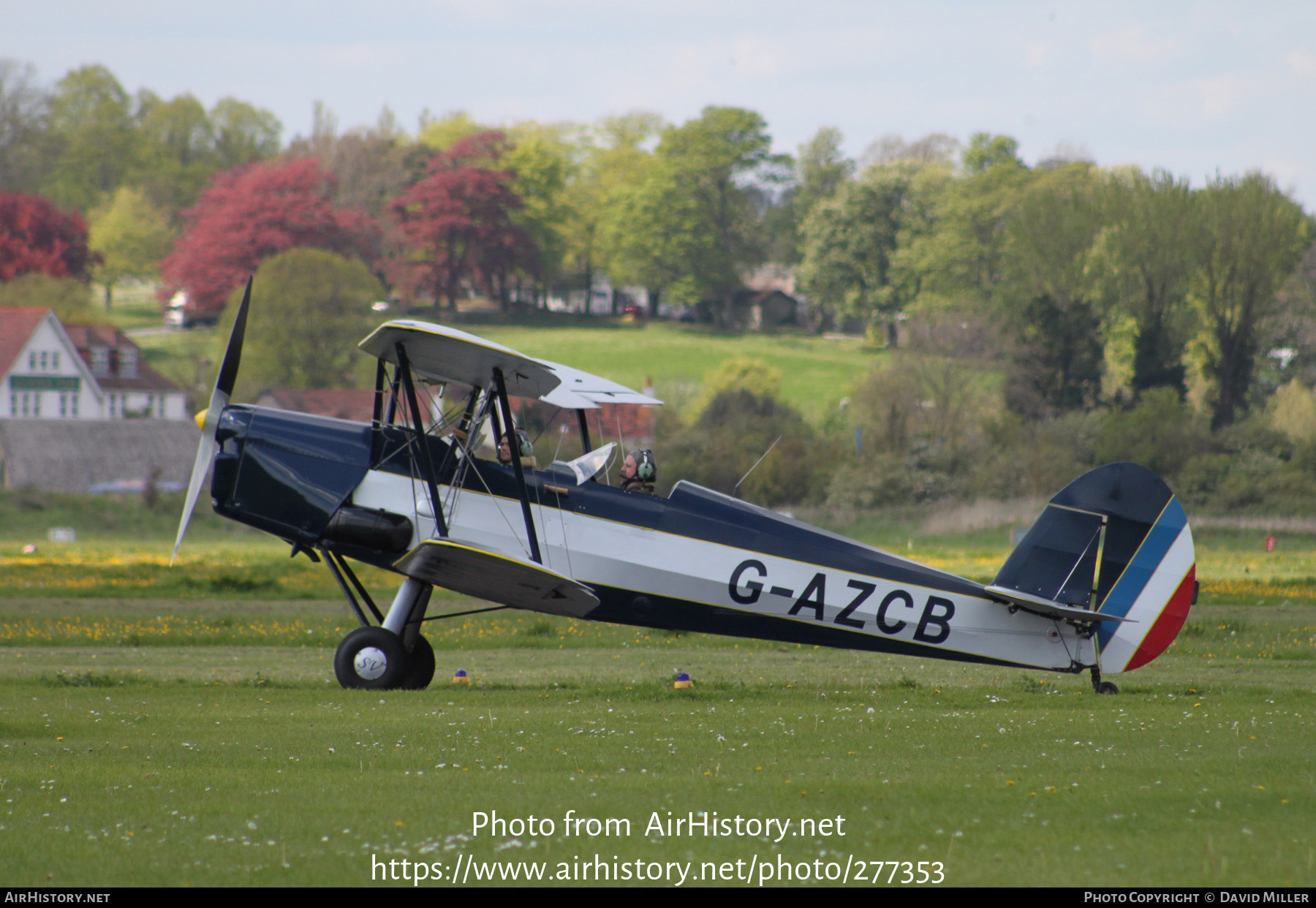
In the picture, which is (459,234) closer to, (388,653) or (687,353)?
(687,353)

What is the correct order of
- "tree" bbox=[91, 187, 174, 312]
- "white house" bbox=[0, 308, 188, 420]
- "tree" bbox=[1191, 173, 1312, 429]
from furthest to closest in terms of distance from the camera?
"tree" bbox=[91, 187, 174, 312]
"white house" bbox=[0, 308, 188, 420]
"tree" bbox=[1191, 173, 1312, 429]

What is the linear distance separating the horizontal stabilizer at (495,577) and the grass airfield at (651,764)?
0.84 m

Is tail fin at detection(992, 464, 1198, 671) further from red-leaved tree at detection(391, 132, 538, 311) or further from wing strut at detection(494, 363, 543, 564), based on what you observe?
red-leaved tree at detection(391, 132, 538, 311)

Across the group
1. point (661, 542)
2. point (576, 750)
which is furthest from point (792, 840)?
point (661, 542)

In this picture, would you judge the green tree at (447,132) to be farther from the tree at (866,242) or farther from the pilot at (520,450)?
the pilot at (520,450)

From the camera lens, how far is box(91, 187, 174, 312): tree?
110812mm

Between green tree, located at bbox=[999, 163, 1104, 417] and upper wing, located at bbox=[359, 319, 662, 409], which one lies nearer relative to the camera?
upper wing, located at bbox=[359, 319, 662, 409]

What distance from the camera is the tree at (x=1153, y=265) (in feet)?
191

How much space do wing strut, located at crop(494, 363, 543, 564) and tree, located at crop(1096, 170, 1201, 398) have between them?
52.1m

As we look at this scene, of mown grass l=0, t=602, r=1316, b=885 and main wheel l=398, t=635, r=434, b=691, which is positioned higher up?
mown grass l=0, t=602, r=1316, b=885

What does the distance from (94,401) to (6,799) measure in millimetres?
72358

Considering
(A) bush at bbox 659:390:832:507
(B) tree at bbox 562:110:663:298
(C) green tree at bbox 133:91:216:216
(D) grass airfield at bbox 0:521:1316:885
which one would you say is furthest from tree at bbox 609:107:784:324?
(D) grass airfield at bbox 0:521:1316:885

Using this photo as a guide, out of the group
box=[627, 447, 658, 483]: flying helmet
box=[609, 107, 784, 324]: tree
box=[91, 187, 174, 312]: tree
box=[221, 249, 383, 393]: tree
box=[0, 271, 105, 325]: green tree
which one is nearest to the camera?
box=[627, 447, 658, 483]: flying helmet

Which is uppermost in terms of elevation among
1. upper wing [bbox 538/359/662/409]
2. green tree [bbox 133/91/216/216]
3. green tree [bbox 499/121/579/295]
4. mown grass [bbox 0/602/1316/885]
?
green tree [bbox 133/91/216/216]
